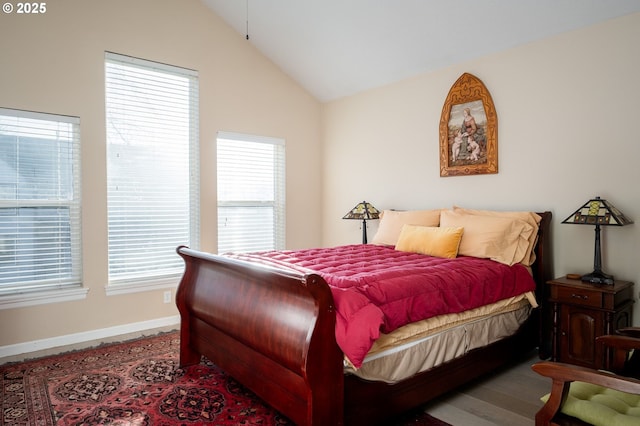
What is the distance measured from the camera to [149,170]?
4.04 metres

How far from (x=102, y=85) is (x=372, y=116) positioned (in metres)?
2.83

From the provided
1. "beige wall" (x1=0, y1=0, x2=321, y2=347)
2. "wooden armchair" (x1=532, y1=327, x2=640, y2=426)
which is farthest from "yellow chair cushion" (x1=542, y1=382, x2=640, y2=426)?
"beige wall" (x1=0, y1=0, x2=321, y2=347)

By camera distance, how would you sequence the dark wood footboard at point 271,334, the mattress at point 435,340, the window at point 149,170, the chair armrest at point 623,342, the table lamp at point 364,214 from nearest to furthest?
the chair armrest at point 623,342, the dark wood footboard at point 271,334, the mattress at point 435,340, the window at point 149,170, the table lamp at point 364,214

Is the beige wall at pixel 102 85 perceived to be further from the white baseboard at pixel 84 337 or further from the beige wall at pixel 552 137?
the beige wall at pixel 552 137

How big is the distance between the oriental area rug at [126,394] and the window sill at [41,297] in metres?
0.49

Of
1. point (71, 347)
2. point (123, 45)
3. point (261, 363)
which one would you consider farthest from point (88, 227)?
point (261, 363)

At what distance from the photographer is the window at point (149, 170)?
3844 mm

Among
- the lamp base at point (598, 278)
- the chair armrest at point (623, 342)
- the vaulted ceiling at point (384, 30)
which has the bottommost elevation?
the chair armrest at point (623, 342)

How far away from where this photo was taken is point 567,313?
2893 mm

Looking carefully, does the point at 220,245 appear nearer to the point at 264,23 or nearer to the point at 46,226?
the point at 46,226

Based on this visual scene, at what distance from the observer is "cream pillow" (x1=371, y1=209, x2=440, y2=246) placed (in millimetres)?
3852

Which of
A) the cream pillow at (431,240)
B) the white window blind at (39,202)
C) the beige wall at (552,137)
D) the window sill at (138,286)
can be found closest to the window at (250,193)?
the window sill at (138,286)

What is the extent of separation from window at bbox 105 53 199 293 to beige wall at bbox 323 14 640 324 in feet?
7.11

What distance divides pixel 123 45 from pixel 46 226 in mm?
1794
